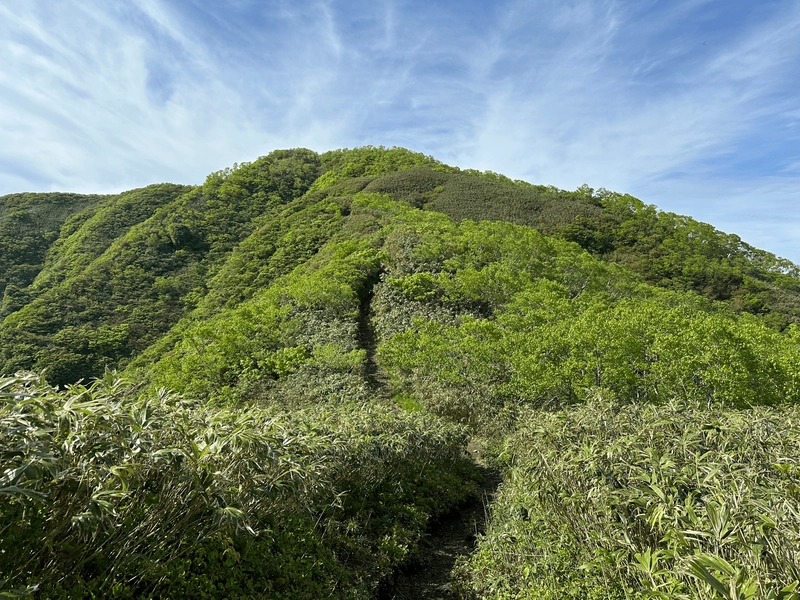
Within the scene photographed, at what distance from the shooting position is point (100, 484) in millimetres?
2658

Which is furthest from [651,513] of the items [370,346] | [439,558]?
[370,346]

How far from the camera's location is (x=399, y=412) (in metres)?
10.8

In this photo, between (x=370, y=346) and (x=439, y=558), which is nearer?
(x=439, y=558)

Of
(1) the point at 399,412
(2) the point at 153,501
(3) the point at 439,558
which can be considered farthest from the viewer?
(1) the point at 399,412

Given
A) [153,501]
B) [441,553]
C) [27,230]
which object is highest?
[27,230]

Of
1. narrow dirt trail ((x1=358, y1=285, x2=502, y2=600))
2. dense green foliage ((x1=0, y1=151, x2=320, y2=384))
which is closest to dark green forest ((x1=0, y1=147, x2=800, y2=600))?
narrow dirt trail ((x1=358, y1=285, x2=502, y2=600))

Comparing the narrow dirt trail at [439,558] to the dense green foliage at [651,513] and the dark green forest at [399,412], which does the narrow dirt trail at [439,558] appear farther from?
the dense green foliage at [651,513]

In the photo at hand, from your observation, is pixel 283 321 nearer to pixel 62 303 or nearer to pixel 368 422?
pixel 368 422

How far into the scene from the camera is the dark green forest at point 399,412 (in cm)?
277

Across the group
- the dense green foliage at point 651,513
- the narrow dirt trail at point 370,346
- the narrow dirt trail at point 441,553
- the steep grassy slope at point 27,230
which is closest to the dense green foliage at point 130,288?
the steep grassy slope at point 27,230

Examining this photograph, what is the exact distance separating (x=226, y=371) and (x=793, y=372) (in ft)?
64.2

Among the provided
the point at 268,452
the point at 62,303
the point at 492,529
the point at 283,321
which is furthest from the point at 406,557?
the point at 62,303

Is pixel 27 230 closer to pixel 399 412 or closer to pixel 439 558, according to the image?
pixel 399 412

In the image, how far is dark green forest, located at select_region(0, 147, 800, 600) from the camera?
2.77m
